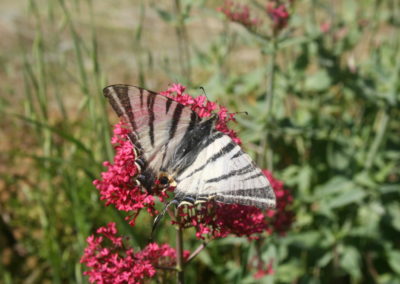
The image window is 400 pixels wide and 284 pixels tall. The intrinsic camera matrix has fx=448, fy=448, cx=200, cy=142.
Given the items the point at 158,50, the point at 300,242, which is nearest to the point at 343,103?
the point at 300,242

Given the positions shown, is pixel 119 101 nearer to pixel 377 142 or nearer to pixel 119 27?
pixel 377 142

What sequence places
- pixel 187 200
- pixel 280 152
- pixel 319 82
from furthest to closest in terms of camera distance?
1. pixel 280 152
2. pixel 319 82
3. pixel 187 200

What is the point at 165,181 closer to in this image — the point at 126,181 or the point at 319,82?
the point at 126,181

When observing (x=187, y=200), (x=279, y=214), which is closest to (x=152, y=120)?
(x=187, y=200)

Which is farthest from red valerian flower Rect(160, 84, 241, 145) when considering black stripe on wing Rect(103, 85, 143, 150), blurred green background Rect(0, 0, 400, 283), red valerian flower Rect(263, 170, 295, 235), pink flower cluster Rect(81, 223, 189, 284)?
blurred green background Rect(0, 0, 400, 283)

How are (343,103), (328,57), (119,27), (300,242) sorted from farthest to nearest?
(119,27)
(343,103)
(328,57)
(300,242)

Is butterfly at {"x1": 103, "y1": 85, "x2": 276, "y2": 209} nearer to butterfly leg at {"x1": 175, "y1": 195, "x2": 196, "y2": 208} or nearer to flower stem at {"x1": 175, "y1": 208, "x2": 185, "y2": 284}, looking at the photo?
butterfly leg at {"x1": 175, "y1": 195, "x2": 196, "y2": 208}
